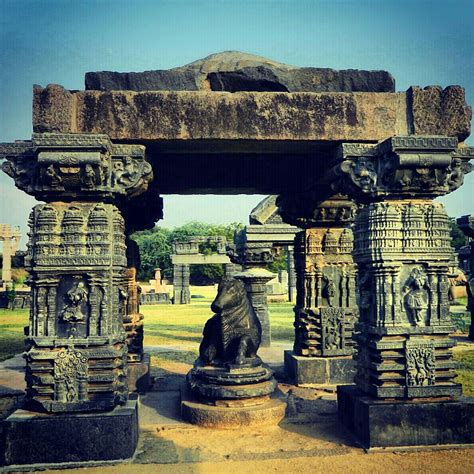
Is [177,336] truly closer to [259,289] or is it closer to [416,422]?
[259,289]

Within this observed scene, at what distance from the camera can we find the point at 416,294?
563 centimetres

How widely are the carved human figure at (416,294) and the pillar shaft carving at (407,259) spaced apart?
0.04ft

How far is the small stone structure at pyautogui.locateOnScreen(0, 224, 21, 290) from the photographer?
123 ft

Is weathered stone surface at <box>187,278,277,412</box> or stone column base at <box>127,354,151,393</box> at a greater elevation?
weathered stone surface at <box>187,278,277,412</box>

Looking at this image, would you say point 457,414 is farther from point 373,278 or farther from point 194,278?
point 194,278

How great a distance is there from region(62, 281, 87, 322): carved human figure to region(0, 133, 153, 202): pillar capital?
3.33 ft

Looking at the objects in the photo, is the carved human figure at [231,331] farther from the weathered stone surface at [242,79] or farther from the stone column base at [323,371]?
the weathered stone surface at [242,79]

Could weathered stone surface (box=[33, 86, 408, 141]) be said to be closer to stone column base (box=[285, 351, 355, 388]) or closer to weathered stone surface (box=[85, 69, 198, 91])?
weathered stone surface (box=[85, 69, 198, 91])

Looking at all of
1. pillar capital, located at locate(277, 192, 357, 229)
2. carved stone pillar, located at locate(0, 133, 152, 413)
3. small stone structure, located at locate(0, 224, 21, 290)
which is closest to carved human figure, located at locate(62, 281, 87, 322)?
carved stone pillar, located at locate(0, 133, 152, 413)

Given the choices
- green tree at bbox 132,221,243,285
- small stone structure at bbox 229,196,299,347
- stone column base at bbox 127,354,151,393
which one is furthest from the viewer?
green tree at bbox 132,221,243,285

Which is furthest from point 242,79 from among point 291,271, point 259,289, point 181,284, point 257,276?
point 181,284

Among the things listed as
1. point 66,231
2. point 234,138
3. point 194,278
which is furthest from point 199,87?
point 194,278

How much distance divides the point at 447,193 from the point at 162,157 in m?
4.04

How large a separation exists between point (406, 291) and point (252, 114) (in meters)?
2.68
